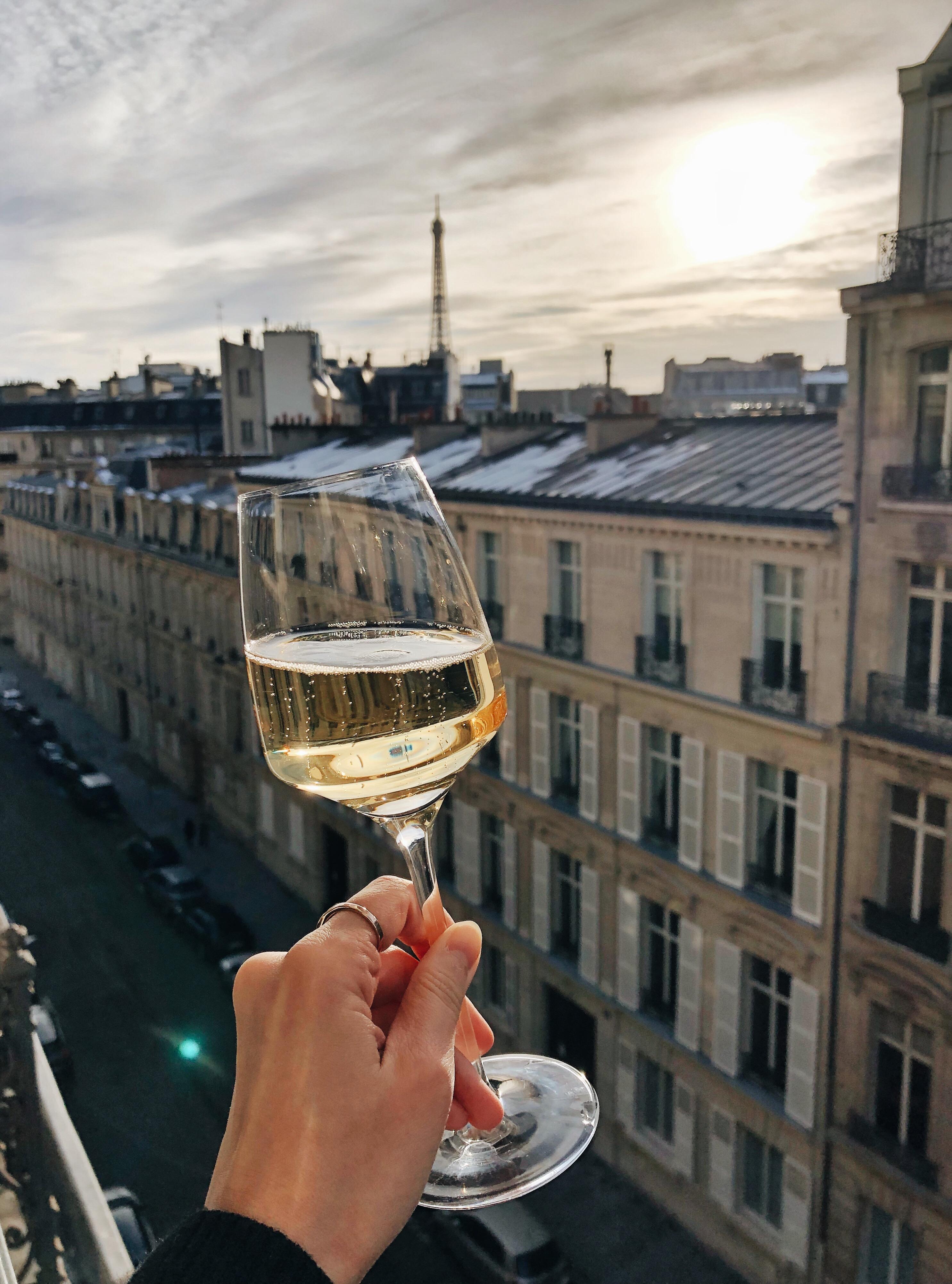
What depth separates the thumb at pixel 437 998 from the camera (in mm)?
2076

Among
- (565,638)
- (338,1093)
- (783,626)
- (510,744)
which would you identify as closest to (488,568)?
(565,638)

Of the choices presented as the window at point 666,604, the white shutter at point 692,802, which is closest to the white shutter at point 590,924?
the white shutter at point 692,802

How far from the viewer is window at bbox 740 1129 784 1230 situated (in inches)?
631

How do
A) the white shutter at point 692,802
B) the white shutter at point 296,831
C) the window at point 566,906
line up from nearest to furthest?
the white shutter at point 692,802
the window at point 566,906
the white shutter at point 296,831

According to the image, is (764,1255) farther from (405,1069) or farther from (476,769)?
(405,1069)

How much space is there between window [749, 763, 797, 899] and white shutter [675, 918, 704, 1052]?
164cm

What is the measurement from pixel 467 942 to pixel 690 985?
15413 mm

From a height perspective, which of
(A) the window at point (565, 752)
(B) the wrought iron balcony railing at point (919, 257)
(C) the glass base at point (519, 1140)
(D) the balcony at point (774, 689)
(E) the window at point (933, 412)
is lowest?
(A) the window at point (565, 752)

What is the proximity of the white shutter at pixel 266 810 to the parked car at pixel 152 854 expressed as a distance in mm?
2615

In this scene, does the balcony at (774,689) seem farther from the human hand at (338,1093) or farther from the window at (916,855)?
the human hand at (338,1093)

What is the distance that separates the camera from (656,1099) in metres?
18.2

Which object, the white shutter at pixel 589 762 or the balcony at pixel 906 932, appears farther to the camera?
the white shutter at pixel 589 762

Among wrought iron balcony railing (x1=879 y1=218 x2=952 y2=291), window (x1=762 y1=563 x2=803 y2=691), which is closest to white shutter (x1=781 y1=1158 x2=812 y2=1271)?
window (x1=762 y1=563 x2=803 y2=691)

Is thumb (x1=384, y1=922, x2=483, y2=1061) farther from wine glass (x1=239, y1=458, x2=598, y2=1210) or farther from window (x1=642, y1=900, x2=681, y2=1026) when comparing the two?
window (x1=642, y1=900, x2=681, y2=1026)
